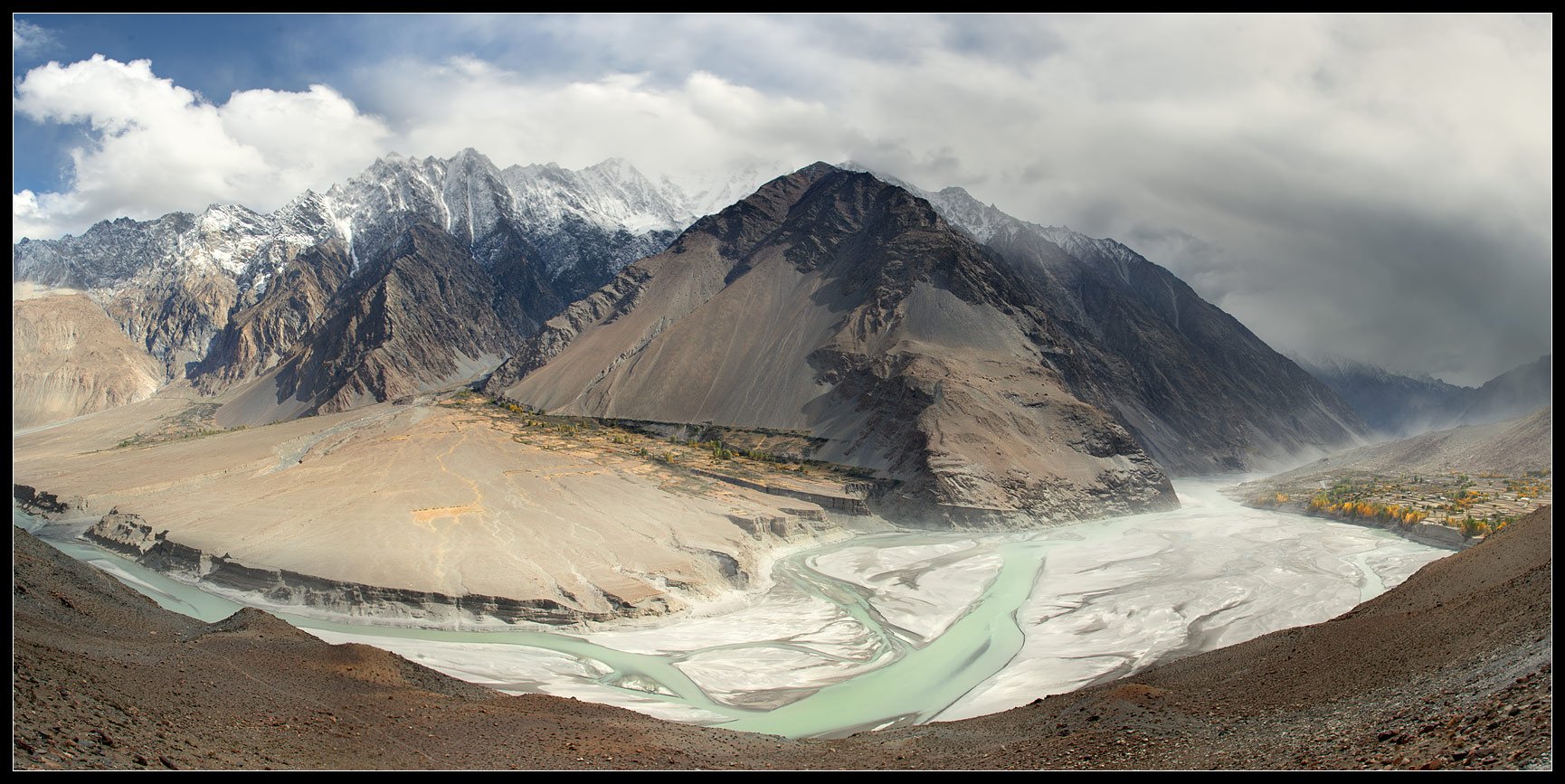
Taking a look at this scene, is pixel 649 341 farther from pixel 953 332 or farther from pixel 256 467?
pixel 256 467

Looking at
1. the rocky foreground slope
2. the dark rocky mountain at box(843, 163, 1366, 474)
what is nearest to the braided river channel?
the rocky foreground slope

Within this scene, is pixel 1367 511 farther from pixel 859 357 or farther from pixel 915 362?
pixel 859 357

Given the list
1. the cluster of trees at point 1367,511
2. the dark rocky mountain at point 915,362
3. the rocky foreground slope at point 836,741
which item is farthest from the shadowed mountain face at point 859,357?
the rocky foreground slope at point 836,741

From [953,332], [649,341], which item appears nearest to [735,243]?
[649,341]

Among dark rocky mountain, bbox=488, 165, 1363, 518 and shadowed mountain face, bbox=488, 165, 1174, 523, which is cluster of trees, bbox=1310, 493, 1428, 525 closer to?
shadowed mountain face, bbox=488, 165, 1174, 523

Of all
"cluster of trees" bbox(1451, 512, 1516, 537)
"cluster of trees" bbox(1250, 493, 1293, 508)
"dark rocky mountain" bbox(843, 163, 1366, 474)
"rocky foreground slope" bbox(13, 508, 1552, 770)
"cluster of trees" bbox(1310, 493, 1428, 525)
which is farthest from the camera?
"dark rocky mountain" bbox(843, 163, 1366, 474)

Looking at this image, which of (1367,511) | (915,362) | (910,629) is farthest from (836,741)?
(915,362)
